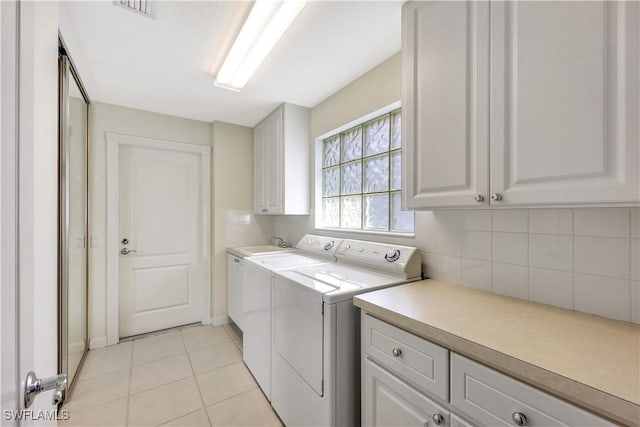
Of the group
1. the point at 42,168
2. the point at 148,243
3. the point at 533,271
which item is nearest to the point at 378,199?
the point at 533,271

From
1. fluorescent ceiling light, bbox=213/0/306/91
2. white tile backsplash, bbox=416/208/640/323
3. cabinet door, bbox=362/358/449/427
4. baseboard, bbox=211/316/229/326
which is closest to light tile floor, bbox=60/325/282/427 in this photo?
baseboard, bbox=211/316/229/326

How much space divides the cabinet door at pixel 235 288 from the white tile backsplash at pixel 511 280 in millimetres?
2074

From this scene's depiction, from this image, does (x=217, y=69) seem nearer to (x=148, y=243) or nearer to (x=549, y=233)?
(x=148, y=243)

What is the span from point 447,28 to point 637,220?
1036 millimetres

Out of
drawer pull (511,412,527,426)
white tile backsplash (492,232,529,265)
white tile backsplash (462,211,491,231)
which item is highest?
white tile backsplash (462,211,491,231)

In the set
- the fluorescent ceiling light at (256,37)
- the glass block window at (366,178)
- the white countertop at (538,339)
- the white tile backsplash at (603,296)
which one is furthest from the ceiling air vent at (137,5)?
the white tile backsplash at (603,296)

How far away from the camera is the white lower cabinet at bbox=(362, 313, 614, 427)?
27.5 inches

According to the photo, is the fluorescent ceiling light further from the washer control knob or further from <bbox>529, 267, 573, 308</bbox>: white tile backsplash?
<bbox>529, 267, 573, 308</bbox>: white tile backsplash

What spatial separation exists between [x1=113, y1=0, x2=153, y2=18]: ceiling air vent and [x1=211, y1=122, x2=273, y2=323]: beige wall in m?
1.68

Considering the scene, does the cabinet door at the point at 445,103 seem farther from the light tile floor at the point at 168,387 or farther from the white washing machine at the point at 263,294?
→ the light tile floor at the point at 168,387

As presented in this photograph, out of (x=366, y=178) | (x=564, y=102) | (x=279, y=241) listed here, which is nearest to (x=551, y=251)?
(x=564, y=102)

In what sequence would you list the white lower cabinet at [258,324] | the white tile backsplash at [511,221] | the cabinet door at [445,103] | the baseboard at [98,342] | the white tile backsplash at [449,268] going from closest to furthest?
the cabinet door at [445,103], the white tile backsplash at [511,221], the white tile backsplash at [449,268], the white lower cabinet at [258,324], the baseboard at [98,342]

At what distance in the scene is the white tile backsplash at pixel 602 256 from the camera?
0.97m

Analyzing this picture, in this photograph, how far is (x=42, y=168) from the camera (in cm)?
77
